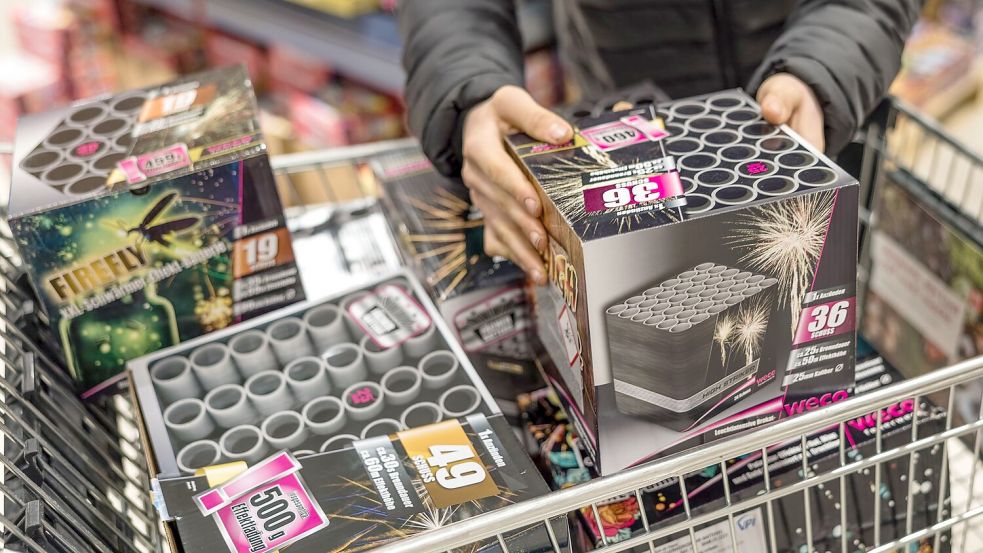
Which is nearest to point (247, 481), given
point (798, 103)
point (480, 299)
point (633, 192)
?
point (480, 299)

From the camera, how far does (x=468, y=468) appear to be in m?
0.85

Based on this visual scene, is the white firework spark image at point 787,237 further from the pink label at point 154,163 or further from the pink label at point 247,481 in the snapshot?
the pink label at point 154,163

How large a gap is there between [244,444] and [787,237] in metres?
0.58

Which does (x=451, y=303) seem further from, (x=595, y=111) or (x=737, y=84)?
(x=737, y=84)

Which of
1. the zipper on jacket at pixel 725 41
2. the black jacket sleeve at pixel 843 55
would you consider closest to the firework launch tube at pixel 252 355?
the black jacket sleeve at pixel 843 55

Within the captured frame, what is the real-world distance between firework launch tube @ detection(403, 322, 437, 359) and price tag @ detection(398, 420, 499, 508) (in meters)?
0.13

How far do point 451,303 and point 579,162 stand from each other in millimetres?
274

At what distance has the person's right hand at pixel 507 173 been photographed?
0.92 m

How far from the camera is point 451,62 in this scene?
1.16 meters

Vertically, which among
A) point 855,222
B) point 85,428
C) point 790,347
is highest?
point 855,222

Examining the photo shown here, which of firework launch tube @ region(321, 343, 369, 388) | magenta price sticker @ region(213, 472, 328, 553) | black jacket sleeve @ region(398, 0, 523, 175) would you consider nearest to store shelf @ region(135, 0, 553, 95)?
black jacket sleeve @ region(398, 0, 523, 175)

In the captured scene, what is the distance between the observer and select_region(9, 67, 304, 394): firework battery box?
982 millimetres

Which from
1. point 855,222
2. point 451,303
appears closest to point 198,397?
point 451,303

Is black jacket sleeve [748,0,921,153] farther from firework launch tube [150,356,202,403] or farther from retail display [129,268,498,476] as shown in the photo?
firework launch tube [150,356,202,403]
